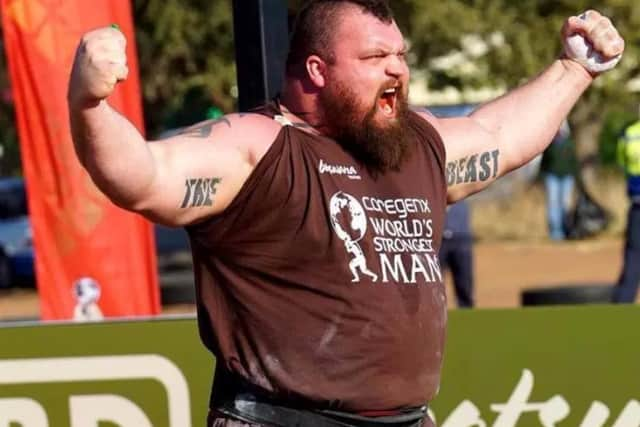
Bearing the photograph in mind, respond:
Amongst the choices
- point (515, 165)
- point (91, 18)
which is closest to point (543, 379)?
point (515, 165)

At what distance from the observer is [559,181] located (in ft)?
71.9

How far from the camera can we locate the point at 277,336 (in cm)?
409

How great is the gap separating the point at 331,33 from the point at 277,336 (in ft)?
2.59

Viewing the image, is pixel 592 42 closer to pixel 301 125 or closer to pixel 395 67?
pixel 395 67

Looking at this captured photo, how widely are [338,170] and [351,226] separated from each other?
0.15m

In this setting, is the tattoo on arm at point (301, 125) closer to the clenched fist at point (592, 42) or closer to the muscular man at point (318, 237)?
the muscular man at point (318, 237)

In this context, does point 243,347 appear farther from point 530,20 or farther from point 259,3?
point 530,20

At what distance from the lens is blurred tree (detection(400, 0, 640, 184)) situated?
18.4 meters

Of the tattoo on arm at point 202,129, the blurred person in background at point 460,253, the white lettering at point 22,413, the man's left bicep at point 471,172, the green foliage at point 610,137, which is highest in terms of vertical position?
the tattoo on arm at point 202,129

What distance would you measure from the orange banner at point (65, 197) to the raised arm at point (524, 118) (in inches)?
155

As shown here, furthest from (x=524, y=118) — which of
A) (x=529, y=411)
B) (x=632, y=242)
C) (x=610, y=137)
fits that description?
(x=610, y=137)

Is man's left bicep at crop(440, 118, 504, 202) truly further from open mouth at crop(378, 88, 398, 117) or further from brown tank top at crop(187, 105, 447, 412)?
brown tank top at crop(187, 105, 447, 412)

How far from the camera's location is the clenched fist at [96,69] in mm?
3588

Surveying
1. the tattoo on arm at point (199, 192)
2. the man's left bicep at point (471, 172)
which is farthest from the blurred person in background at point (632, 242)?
the tattoo on arm at point (199, 192)
